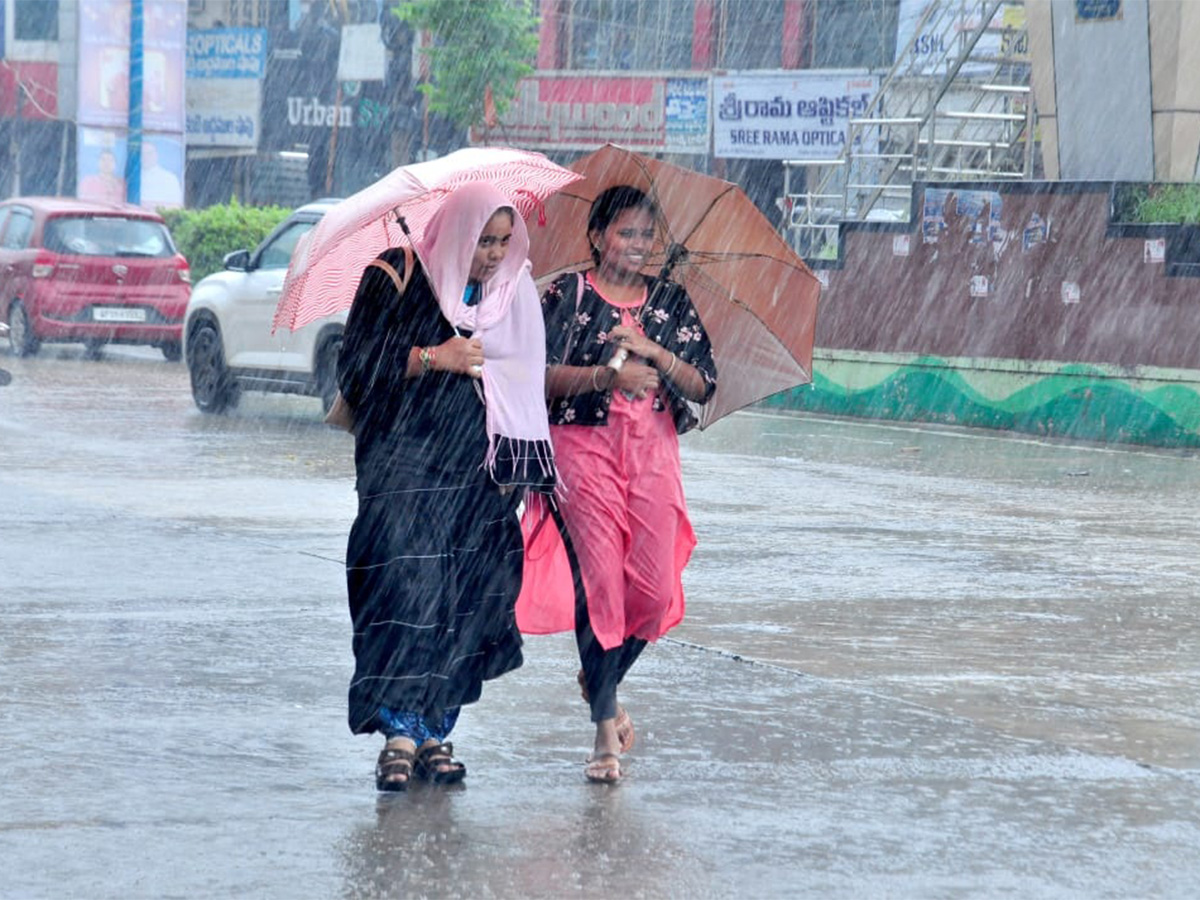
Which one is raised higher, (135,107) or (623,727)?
(135,107)

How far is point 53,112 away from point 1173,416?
2940cm

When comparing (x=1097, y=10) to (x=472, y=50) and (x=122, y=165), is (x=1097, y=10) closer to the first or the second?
(x=472, y=50)

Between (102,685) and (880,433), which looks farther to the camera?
(880,433)

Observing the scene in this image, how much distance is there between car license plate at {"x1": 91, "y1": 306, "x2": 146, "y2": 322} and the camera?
2319 centimetres

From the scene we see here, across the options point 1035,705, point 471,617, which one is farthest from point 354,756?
point 1035,705

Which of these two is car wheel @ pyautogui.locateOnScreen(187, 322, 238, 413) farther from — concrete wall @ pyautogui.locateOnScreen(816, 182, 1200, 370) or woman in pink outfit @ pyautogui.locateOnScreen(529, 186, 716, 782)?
woman in pink outfit @ pyautogui.locateOnScreen(529, 186, 716, 782)

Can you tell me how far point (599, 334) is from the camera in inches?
240

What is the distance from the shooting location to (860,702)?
7137mm

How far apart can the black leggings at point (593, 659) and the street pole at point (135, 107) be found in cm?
3088

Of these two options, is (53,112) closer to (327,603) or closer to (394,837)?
(327,603)

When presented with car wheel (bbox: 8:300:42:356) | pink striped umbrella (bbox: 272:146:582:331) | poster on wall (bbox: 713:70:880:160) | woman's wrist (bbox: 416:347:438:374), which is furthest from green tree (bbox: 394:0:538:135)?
woman's wrist (bbox: 416:347:438:374)

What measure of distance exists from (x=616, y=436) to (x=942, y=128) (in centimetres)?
2029

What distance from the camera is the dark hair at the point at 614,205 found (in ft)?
20.0

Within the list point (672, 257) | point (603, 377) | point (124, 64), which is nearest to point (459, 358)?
point (603, 377)
